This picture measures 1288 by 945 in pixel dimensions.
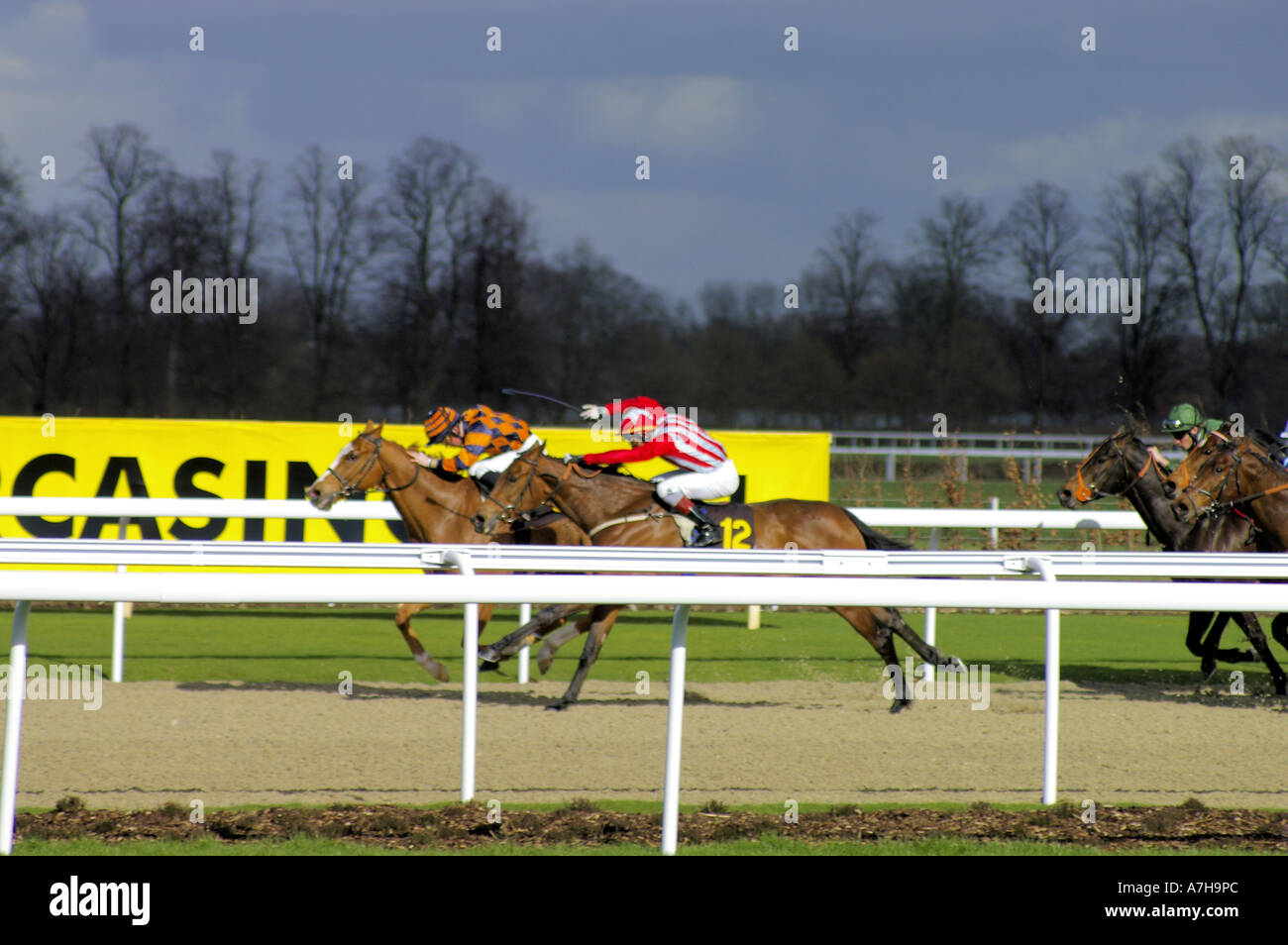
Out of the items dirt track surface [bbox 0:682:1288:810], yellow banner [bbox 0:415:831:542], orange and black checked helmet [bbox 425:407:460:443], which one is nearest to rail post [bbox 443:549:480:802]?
dirt track surface [bbox 0:682:1288:810]

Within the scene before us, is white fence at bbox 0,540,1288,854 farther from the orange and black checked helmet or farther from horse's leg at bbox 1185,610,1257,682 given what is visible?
the orange and black checked helmet

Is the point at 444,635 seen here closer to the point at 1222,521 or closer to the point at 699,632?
the point at 699,632

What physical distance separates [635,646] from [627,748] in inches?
147

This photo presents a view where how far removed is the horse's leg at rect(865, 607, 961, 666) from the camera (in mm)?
6414

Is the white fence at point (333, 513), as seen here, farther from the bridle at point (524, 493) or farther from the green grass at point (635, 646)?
the bridle at point (524, 493)

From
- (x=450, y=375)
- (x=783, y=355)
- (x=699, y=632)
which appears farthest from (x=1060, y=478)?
(x=699, y=632)

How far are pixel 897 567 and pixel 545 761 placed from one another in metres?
1.44

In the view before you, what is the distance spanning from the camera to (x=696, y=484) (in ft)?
22.3

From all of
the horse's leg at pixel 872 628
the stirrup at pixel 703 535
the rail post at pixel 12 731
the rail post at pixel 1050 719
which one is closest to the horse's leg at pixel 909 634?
the horse's leg at pixel 872 628

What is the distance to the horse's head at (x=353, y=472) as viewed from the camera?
304 inches

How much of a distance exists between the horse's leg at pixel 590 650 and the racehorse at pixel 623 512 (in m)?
0.41

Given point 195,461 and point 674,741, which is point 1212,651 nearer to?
point 674,741

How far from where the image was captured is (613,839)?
358 cm
